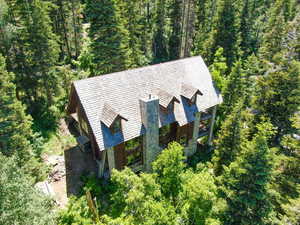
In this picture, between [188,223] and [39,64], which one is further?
[39,64]

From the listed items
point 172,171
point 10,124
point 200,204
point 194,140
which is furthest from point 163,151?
point 10,124

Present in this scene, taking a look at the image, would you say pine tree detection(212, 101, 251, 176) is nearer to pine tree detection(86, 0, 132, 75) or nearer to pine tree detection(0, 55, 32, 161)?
pine tree detection(0, 55, 32, 161)

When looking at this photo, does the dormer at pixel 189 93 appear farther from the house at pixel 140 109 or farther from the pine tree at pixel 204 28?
the pine tree at pixel 204 28

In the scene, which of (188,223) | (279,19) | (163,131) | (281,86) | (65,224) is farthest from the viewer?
(279,19)

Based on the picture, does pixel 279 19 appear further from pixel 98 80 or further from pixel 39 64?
pixel 39 64

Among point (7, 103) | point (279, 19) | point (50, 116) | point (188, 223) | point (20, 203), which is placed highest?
point (279, 19)

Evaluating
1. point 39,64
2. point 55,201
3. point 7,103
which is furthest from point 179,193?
Result: point 39,64
